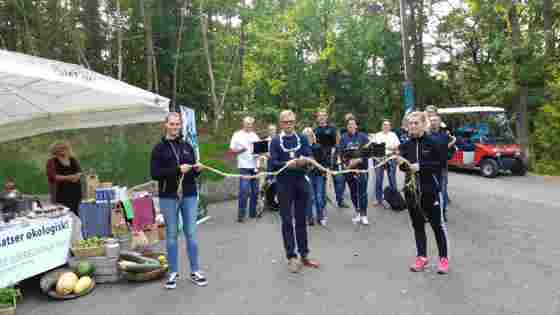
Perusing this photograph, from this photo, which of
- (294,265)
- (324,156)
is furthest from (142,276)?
(324,156)

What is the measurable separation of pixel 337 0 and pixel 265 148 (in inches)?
825

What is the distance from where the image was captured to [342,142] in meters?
7.46

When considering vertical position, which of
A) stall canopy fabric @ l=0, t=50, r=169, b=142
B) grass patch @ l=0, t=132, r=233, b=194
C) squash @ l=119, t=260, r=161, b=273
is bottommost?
squash @ l=119, t=260, r=161, b=273

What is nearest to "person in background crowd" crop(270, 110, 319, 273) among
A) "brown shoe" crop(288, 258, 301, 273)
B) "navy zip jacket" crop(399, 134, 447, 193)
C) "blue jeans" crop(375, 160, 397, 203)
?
"brown shoe" crop(288, 258, 301, 273)

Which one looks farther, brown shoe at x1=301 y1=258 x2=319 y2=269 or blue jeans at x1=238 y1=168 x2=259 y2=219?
blue jeans at x1=238 y1=168 x2=259 y2=219

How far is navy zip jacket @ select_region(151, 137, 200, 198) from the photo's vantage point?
440 cm

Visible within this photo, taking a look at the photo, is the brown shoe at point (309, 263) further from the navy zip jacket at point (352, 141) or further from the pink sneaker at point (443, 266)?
the navy zip jacket at point (352, 141)

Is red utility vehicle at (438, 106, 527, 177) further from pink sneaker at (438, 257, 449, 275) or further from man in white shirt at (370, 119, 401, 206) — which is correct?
pink sneaker at (438, 257, 449, 275)

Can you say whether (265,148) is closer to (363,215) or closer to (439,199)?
(363,215)

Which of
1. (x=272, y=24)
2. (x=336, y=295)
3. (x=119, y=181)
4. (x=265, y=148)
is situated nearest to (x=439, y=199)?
(x=336, y=295)

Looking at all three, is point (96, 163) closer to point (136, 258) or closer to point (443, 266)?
point (136, 258)

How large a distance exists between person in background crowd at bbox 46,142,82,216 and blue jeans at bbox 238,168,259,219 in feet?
9.15

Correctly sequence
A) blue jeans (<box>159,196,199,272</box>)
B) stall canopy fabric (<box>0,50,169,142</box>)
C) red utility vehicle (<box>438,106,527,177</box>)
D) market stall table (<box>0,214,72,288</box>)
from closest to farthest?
market stall table (<box>0,214,72,288</box>), blue jeans (<box>159,196,199,272</box>), stall canopy fabric (<box>0,50,169,142</box>), red utility vehicle (<box>438,106,527,177</box>)

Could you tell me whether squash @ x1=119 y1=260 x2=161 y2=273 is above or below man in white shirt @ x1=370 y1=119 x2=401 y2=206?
below
